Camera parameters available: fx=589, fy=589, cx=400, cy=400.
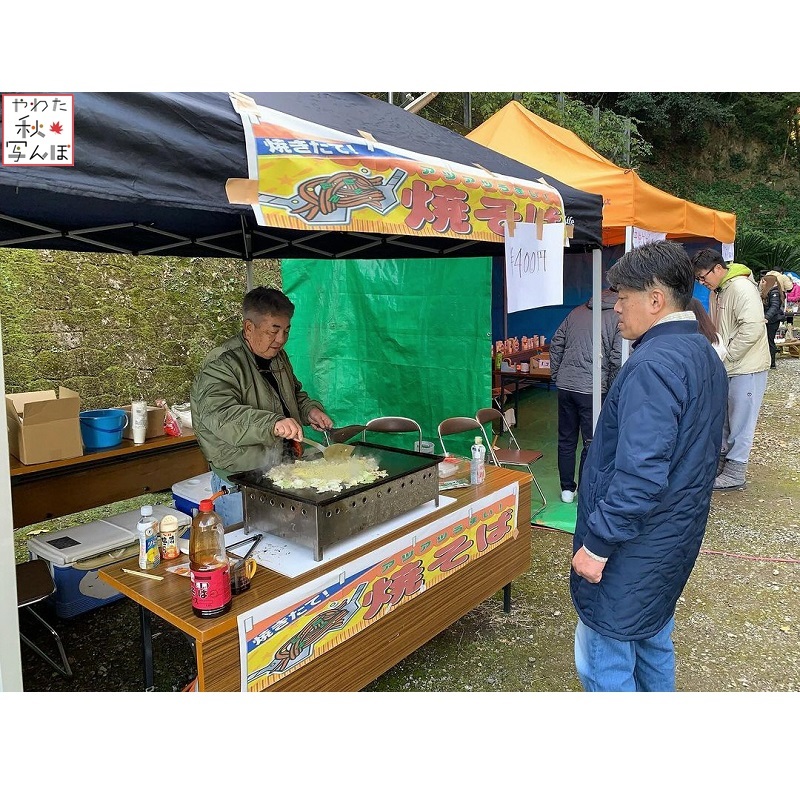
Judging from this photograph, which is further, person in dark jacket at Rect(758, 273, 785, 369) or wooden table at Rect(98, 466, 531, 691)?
person in dark jacket at Rect(758, 273, 785, 369)

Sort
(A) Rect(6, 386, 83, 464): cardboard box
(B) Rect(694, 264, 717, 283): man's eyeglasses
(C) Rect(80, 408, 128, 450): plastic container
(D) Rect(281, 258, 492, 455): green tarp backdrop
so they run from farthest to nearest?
(D) Rect(281, 258, 492, 455): green tarp backdrop → (B) Rect(694, 264, 717, 283): man's eyeglasses → (C) Rect(80, 408, 128, 450): plastic container → (A) Rect(6, 386, 83, 464): cardboard box

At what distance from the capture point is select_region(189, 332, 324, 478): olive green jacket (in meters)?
2.46

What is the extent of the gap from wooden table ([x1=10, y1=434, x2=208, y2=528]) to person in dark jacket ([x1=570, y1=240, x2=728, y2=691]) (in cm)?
318

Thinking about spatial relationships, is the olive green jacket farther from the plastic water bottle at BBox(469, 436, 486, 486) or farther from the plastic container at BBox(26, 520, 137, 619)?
the plastic water bottle at BBox(469, 436, 486, 486)

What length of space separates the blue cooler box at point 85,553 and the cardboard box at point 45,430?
0.59 meters

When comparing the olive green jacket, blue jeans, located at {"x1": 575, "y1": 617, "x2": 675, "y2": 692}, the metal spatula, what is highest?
the olive green jacket

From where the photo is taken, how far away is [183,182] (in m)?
1.64

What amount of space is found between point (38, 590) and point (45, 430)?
4.17 ft

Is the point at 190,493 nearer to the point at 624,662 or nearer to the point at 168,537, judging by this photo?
the point at 168,537

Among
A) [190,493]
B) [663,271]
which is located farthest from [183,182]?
[190,493]

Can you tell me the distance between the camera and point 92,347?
5836 millimetres

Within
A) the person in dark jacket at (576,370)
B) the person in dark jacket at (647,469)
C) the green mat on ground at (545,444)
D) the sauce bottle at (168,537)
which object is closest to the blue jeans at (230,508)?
the sauce bottle at (168,537)

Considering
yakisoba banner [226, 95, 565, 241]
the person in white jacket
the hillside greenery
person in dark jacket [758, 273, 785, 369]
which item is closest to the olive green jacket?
yakisoba banner [226, 95, 565, 241]

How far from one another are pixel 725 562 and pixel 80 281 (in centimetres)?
606
